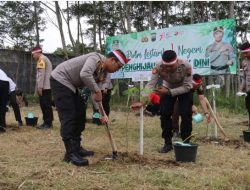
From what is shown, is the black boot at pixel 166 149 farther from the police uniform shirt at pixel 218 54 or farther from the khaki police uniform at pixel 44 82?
the police uniform shirt at pixel 218 54

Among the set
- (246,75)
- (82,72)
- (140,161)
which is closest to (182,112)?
(140,161)

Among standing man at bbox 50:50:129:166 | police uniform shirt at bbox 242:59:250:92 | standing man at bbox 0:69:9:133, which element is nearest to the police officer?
police uniform shirt at bbox 242:59:250:92

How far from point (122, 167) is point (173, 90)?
52.8 inches

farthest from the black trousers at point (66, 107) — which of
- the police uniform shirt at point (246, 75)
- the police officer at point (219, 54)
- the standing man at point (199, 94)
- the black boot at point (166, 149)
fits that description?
the police officer at point (219, 54)

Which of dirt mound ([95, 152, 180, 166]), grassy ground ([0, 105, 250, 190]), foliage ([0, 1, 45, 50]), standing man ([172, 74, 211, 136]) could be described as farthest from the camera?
foliage ([0, 1, 45, 50])

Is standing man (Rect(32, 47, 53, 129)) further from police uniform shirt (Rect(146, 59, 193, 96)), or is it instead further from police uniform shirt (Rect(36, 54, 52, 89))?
police uniform shirt (Rect(146, 59, 193, 96))

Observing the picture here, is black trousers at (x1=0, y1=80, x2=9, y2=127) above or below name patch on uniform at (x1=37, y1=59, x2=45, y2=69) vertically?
below

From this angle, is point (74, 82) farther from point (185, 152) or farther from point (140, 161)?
point (185, 152)

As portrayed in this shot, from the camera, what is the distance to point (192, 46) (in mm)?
10203

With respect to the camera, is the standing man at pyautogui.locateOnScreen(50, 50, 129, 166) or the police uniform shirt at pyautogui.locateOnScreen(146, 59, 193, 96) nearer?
the standing man at pyautogui.locateOnScreen(50, 50, 129, 166)

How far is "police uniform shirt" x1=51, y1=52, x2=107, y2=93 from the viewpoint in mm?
4066

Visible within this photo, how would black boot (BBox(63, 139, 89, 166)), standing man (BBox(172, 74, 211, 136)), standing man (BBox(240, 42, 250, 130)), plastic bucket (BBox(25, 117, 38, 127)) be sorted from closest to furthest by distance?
black boot (BBox(63, 139, 89, 166)) → standing man (BBox(172, 74, 211, 136)) → standing man (BBox(240, 42, 250, 130)) → plastic bucket (BBox(25, 117, 38, 127))

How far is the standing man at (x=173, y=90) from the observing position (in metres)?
4.95

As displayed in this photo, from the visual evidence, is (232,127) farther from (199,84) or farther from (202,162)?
(202,162)
